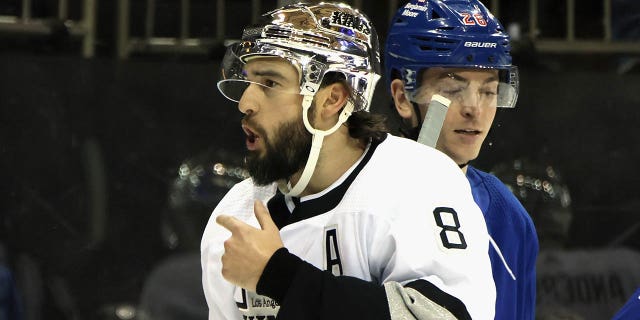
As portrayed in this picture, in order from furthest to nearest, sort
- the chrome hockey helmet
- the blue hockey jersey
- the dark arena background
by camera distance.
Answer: the dark arena background < the blue hockey jersey < the chrome hockey helmet

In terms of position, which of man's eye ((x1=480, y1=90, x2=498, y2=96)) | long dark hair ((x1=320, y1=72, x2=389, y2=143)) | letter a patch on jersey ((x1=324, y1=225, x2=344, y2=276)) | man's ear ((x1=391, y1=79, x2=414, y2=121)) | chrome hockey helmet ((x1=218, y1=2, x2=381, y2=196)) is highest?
chrome hockey helmet ((x1=218, y1=2, x2=381, y2=196))

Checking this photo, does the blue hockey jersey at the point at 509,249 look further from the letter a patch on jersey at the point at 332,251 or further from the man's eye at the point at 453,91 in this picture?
the letter a patch on jersey at the point at 332,251

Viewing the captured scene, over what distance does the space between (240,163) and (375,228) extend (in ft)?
4.67

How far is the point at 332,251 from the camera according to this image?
207 cm

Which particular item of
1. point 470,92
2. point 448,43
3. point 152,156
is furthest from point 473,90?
point 152,156

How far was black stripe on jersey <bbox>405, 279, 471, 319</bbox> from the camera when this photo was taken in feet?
6.26

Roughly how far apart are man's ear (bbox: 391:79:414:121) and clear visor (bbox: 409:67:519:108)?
30mm

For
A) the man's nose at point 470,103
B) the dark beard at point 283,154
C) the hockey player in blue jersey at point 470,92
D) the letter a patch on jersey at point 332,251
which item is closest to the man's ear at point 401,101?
the hockey player in blue jersey at point 470,92

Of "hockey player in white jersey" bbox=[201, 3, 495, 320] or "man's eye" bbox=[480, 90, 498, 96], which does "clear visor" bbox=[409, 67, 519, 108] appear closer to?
"man's eye" bbox=[480, 90, 498, 96]

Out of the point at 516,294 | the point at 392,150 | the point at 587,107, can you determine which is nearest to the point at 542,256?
the point at 587,107

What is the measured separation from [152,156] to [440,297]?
1635mm

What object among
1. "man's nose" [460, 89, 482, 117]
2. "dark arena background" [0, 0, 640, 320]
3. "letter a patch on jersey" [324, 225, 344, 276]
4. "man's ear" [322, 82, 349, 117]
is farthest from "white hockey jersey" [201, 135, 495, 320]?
"dark arena background" [0, 0, 640, 320]

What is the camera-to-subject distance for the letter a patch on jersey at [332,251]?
2062 mm

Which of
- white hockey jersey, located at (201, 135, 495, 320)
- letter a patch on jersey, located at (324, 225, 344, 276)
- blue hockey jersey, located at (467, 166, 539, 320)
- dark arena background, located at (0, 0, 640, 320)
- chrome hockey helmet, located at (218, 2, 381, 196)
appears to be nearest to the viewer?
white hockey jersey, located at (201, 135, 495, 320)
